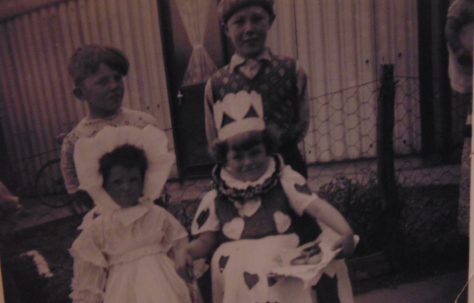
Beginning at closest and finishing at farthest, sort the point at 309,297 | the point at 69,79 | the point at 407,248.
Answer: the point at 309,297
the point at 69,79
the point at 407,248

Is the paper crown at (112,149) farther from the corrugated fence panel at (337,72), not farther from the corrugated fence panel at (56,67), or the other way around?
the corrugated fence panel at (337,72)

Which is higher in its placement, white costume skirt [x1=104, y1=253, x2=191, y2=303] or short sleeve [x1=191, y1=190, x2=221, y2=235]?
short sleeve [x1=191, y1=190, x2=221, y2=235]

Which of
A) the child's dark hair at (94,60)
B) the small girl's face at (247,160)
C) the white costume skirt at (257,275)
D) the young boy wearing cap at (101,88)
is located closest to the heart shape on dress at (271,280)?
the white costume skirt at (257,275)

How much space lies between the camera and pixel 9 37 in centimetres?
120

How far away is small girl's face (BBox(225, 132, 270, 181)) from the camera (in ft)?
3.51

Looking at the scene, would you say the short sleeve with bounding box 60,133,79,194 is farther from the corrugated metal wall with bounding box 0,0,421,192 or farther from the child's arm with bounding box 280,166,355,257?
the child's arm with bounding box 280,166,355,257

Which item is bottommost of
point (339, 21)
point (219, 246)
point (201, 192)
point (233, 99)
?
point (219, 246)

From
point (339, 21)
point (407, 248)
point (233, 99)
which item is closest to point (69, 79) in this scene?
point (233, 99)

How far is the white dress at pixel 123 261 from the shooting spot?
1117 mm

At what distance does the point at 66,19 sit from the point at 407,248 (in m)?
1.01

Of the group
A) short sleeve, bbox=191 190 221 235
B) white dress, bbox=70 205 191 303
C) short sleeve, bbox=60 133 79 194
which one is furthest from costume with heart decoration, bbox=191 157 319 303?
short sleeve, bbox=60 133 79 194

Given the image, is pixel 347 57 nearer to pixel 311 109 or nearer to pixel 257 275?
pixel 311 109

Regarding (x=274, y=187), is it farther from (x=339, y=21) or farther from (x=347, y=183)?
(x=339, y=21)

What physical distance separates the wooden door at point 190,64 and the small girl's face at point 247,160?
0.30ft
